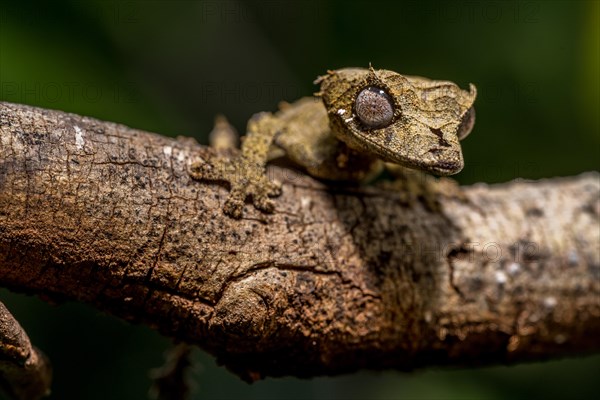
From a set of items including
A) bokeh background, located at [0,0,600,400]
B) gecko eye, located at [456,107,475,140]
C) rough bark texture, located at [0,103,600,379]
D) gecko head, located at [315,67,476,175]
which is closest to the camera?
rough bark texture, located at [0,103,600,379]

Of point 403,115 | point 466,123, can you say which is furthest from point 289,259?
point 466,123

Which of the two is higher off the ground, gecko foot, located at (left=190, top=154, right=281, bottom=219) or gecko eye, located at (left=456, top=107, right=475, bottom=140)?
gecko eye, located at (left=456, top=107, right=475, bottom=140)

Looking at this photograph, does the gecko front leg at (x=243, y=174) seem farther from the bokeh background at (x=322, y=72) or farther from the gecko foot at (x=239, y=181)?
the bokeh background at (x=322, y=72)

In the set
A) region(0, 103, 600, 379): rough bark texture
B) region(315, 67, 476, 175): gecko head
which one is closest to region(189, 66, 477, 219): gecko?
region(315, 67, 476, 175): gecko head

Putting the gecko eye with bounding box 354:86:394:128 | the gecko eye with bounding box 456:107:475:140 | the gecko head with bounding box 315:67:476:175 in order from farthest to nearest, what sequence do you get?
the gecko eye with bounding box 456:107:475:140, the gecko eye with bounding box 354:86:394:128, the gecko head with bounding box 315:67:476:175

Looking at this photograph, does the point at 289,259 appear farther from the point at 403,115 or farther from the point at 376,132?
the point at 403,115

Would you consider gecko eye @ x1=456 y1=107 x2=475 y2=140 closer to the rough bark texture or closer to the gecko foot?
the rough bark texture

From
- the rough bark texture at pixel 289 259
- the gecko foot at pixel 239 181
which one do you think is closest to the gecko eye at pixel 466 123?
the rough bark texture at pixel 289 259

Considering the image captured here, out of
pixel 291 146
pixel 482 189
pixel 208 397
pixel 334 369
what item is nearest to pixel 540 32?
pixel 482 189
